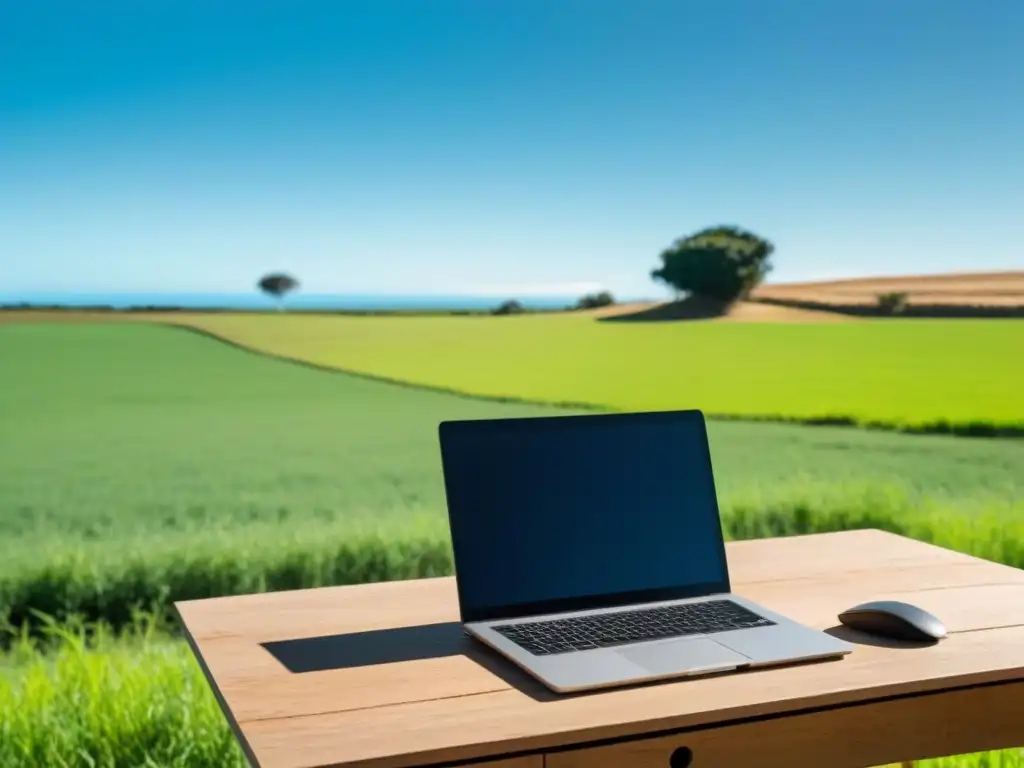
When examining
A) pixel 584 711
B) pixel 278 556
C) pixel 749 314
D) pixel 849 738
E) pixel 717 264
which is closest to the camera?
pixel 584 711

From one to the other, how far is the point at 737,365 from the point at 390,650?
440cm

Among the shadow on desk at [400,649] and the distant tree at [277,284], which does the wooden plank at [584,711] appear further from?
the distant tree at [277,284]

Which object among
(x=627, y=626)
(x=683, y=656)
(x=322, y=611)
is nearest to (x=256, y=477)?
(x=322, y=611)

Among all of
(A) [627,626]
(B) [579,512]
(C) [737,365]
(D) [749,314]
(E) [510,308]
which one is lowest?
(A) [627,626]

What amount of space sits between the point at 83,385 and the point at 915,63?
3818 mm

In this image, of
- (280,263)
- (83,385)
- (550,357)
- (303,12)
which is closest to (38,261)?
(83,385)

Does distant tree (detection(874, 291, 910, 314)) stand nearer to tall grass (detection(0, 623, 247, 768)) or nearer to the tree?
the tree

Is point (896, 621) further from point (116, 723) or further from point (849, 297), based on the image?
point (849, 297)

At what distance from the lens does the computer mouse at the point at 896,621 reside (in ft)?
4.61

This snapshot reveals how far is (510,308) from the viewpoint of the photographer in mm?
5113

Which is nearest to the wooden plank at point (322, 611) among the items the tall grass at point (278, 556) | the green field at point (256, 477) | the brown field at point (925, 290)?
the green field at point (256, 477)

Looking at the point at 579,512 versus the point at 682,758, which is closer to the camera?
the point at 682,758

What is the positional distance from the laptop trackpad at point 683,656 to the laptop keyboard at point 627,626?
0.09ft

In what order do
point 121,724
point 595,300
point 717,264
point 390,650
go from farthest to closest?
point 717,264 < point 595,300 < point 121,724 < point 390,650
